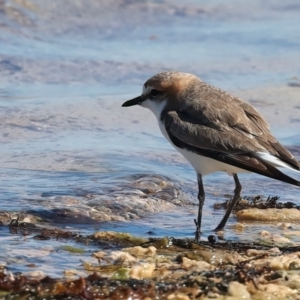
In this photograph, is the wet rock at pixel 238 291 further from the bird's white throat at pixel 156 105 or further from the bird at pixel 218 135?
the bird's white throat at pixel 156 105

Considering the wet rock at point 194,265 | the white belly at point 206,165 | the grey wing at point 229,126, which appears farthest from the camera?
the white belly at point 206,165

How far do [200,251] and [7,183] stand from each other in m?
2.14

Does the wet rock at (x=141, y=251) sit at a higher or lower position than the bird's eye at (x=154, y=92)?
lower

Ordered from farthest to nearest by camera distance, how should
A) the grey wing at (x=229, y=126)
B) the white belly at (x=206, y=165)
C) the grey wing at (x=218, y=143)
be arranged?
the white belly at (x=206, y=165), the grey wing at (x=229, y=126), the grey wing at (x=218, y=143)

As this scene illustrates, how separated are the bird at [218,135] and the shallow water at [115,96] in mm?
511

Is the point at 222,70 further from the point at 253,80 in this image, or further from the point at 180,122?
the point at 180,122

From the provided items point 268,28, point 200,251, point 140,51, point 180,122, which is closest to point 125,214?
point 180,122

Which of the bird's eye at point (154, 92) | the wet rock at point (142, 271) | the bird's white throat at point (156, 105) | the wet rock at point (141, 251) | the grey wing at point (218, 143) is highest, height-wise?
the bird's eye at point (154, 92)

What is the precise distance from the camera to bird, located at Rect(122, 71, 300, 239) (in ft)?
→ 18.1

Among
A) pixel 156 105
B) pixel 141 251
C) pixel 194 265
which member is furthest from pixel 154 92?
pixel 194 265

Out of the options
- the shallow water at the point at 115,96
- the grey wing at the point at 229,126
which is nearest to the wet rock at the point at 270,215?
the shallow water at the point at 115,96

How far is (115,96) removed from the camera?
9711 mm

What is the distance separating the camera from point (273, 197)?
21.7ft

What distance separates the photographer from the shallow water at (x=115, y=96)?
627cm
